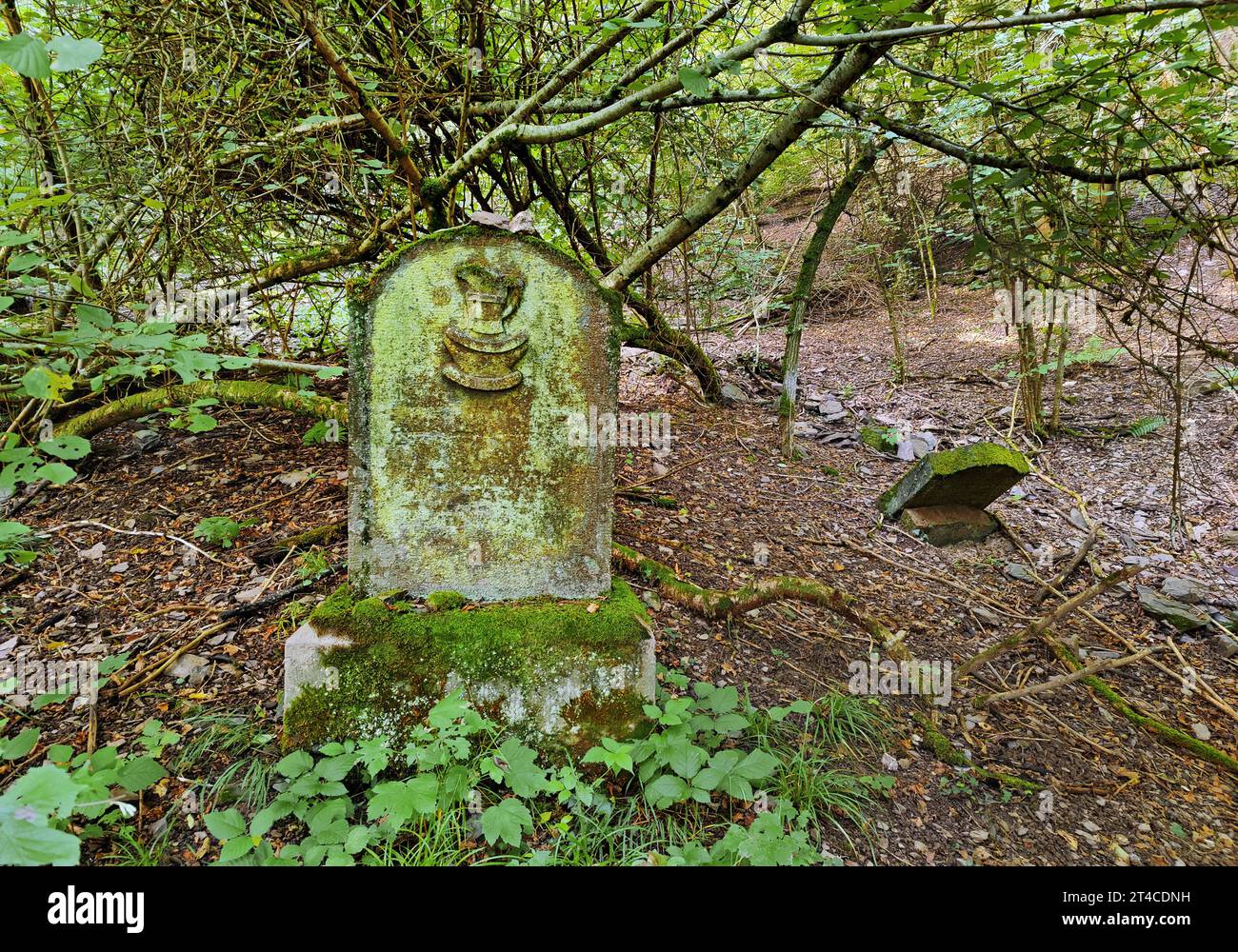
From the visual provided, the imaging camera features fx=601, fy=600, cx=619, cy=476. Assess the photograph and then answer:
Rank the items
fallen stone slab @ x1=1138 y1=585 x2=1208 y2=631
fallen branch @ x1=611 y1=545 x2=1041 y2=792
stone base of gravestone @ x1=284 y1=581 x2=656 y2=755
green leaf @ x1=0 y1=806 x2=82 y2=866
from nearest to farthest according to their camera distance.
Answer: green leaf @ x1=0 y1=806 x2=82 y2=866 → stone base of gravestone @ x1=284 y1=581 x2=656 y2=755 → fallen branch @ x1=611 y1=545 x2=1041 y2=792 → fallen stone slab @ x1=1138 y1=585 x2=1208 y2=631

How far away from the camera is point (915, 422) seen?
7453 millimetres

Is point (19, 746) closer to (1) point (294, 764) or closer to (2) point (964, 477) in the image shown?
(1) point (294, 764)

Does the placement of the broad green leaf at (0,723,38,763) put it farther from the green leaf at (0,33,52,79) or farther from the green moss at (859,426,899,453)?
the green moss at (859,426,899,453)

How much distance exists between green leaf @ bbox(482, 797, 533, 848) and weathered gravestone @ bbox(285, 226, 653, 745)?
515 mm

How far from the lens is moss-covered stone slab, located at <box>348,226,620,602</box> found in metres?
2.62

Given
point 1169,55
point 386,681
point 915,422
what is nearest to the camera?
point 386,681

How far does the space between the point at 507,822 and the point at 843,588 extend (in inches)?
129

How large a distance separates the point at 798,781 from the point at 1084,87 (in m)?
3.64

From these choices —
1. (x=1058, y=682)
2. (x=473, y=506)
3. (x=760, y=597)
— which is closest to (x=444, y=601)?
(x=473, y=506)

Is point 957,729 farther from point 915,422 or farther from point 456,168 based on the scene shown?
point 915,422

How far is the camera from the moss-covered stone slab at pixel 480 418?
2.62 meters

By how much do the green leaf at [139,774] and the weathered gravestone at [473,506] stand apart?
1.53ft

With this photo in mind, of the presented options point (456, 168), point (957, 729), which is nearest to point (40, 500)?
point (456, 168)

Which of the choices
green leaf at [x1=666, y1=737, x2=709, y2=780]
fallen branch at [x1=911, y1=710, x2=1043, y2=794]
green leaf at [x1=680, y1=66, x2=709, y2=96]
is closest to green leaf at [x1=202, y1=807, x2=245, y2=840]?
green leaf at [x1=666, y1=737, x2=709, y2=780]
